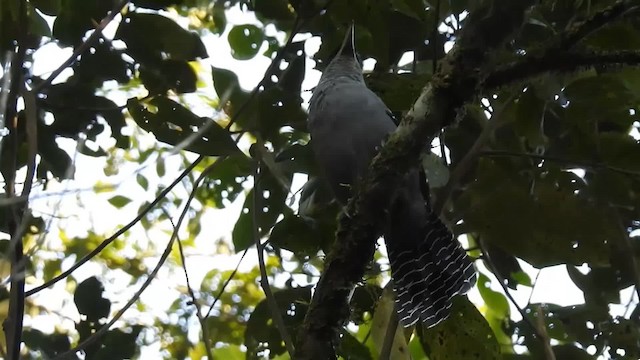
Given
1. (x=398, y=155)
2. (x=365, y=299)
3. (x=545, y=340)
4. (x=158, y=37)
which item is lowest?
(x=545, y=340)

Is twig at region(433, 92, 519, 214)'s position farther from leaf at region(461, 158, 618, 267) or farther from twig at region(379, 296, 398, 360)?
twig at region(379, 296, 398, 360)

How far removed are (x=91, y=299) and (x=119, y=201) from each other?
98 cm

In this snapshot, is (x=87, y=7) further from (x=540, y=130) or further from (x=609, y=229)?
(x=609, y=229)

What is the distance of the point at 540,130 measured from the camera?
187cm

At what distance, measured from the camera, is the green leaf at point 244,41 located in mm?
2504

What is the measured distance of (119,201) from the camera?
2893 millimetres

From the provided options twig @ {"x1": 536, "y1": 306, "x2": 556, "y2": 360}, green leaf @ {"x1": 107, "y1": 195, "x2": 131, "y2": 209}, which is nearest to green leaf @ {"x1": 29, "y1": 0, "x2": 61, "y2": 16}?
green leaf @ {"x1": 107, "y1": 195, "x2": 131, "y2": 209}

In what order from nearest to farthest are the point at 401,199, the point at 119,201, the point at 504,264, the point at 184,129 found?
the point at 184,129 < the point at 401,199 < the point at 504,264 < the point at 119,201

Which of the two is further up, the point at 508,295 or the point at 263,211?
the point at 263,211

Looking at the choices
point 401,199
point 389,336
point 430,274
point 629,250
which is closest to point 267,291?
point 389,336

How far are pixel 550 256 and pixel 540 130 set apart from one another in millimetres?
339

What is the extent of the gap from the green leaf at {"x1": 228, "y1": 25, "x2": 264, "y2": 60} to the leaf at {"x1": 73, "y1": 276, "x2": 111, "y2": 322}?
93 cm

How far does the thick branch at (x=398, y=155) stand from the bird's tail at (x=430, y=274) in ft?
1.94

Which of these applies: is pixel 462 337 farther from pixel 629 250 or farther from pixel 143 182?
pixel 143 182
